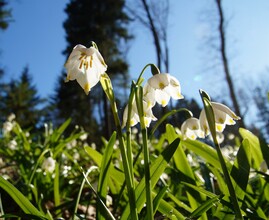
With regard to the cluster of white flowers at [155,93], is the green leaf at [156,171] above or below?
below

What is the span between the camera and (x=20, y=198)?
1181 mm

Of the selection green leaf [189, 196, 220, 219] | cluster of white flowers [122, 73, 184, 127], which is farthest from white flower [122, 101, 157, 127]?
green leaf [189, 196, 220, 219]

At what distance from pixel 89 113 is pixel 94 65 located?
16887 mm

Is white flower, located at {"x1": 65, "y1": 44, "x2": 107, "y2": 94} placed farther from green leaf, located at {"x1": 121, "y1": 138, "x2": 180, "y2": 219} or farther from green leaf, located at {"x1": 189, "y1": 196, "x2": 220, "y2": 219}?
green leaf, located at {"x1": 189, "y1": 196, "x2": 220, "y2": 219}

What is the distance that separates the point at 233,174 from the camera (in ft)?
4.20

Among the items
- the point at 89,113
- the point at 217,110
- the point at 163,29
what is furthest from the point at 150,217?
the point at 89,113

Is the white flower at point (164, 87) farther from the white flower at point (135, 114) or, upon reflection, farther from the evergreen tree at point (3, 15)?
the evergreen tree at point (3, 15)

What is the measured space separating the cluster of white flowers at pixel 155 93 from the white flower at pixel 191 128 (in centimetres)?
13

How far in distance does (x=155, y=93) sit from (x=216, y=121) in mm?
235

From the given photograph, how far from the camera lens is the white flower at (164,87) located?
3.53 ft

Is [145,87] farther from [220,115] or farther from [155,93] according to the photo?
[220,115]

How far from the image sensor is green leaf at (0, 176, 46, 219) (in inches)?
46.0

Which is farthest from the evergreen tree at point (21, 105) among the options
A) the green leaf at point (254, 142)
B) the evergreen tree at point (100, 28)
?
the green leaf at point (254, 142)

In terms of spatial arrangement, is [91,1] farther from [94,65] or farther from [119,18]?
[94,65]
